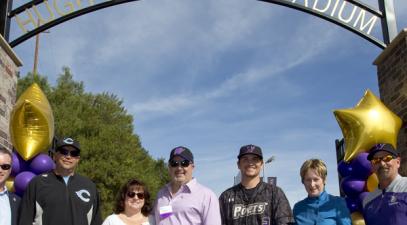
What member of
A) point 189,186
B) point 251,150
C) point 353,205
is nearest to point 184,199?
point 189,186

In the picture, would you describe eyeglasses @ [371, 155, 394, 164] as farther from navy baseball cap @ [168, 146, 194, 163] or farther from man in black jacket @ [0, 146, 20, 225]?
man in black jacket @ [0, 146, 20, 225]

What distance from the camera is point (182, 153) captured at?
13.4 feet

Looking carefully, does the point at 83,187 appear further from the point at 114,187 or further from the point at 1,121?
the point at 114,187

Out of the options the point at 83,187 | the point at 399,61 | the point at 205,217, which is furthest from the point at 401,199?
the point at 399,61

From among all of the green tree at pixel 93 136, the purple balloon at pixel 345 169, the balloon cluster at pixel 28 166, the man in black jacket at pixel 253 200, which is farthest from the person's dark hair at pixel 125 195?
the green tree at pixel 93 136

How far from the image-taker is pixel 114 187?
912 inches

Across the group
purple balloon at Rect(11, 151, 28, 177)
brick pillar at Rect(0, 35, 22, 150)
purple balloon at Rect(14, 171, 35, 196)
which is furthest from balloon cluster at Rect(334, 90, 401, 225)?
brick pillar at Rect(0, 35, 22, 150)

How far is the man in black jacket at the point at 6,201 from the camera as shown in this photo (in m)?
4.01

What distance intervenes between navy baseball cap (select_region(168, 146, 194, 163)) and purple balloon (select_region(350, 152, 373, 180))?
2529 millimetres

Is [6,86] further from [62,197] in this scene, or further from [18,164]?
[62,197]

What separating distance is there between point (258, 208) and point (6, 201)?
214 centimetres

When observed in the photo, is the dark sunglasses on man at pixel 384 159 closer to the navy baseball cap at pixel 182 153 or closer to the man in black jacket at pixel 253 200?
the man in black jacket at pixel 253 200

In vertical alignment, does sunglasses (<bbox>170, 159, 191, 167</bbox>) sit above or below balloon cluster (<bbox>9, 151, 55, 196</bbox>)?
below

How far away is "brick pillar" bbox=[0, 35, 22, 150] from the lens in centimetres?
651
